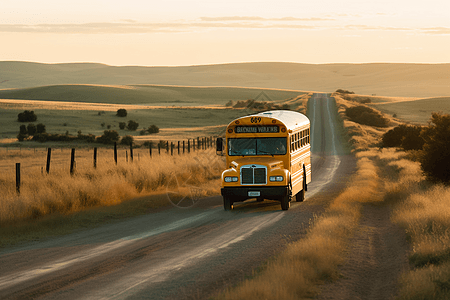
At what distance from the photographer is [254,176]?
17.6 meters

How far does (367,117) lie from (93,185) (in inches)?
2982

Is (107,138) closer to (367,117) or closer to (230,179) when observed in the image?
(230,179)

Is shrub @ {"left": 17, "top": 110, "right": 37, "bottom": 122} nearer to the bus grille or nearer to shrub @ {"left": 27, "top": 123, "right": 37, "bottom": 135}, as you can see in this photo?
shrub @ {"left": 27, "top": 123, "right": 37, "bottom": 135}

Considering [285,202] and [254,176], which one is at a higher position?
[254,176]

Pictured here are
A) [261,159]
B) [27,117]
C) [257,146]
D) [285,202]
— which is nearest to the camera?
[285,202]

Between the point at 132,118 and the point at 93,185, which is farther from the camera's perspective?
the point at 132,118

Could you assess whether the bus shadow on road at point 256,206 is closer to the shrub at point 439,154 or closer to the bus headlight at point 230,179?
the bus headlight at point 230,179

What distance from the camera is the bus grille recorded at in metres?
17.6

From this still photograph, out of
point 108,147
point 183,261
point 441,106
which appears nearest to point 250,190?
point 183,261

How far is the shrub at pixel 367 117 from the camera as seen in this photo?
8788cm

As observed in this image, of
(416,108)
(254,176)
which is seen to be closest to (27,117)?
(254,176)

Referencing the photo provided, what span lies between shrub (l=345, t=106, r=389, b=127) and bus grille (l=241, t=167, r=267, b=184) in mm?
73847

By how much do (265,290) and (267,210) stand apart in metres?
10.5

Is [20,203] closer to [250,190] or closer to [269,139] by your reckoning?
[250,190]
